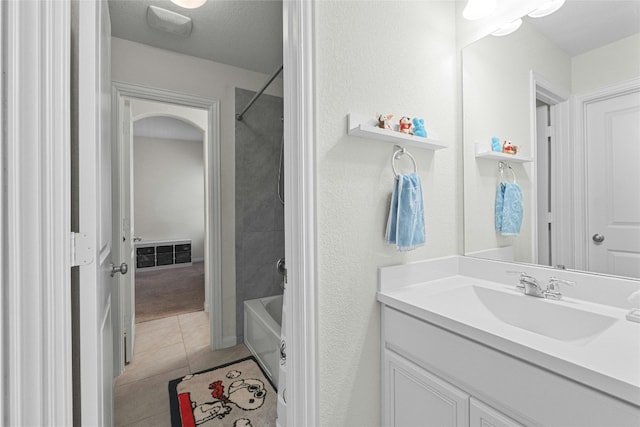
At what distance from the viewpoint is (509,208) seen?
4.41ft

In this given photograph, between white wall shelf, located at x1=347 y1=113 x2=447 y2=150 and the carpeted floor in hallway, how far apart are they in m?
3.04

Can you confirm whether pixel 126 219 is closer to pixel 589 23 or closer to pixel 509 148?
pixel 509 148

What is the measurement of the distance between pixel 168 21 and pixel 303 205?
1.81 metres

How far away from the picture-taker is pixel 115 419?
1.58m

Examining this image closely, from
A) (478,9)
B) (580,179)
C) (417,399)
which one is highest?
(478,9)

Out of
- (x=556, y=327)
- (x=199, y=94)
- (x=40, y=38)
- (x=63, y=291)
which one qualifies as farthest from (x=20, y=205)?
(x=199, y=94)

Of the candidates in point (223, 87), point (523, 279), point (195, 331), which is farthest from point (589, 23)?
point (195, 331)

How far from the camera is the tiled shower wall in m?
2.55

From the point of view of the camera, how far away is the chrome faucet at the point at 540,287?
1.06m

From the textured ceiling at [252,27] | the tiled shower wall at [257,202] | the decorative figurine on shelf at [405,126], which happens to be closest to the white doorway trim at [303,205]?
the decorative figurine on shelf at [405,126]

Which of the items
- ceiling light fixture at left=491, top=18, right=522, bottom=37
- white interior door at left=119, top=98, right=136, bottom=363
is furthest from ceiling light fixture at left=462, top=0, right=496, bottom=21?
white interior door at left=119, top=98, right=136, bottom=363

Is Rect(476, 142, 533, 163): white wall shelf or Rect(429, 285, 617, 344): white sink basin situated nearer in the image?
Rect(429, 285, 617, 344): white sink basin

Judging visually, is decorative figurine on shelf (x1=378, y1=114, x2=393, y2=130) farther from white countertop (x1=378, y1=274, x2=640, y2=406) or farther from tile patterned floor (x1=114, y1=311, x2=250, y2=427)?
tile patterned floor (x1=114, y1=311, x2=250, y2=427)

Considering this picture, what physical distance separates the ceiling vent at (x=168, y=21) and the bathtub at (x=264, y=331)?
7.00 ft
